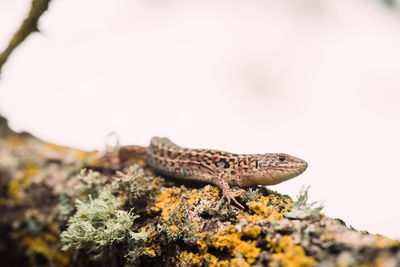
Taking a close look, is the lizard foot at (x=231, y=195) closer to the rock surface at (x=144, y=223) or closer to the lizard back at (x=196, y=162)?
the rock surface at (x=144, y=223)

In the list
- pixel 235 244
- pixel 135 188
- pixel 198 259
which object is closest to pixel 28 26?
pixel 135 188

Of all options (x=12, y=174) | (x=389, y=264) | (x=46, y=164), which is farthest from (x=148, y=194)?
(x=389, y=264)

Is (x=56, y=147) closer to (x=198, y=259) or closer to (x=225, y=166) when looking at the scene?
(x=225, y=166)

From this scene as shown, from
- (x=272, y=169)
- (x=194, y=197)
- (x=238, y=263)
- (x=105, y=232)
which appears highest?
(x=272, y=169)

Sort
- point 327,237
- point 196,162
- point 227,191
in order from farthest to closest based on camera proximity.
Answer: point 196,162 < point 227,191 < point 327,237

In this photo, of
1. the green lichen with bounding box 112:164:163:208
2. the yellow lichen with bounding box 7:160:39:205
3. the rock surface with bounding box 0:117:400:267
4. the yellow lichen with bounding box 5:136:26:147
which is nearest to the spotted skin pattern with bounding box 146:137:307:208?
the rock surface with bounding box 0:117:400:267

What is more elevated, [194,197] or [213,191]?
[213,191]

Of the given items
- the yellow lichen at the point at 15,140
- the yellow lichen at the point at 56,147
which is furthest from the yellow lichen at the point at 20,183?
the yellow lichen at the point at 15,140
